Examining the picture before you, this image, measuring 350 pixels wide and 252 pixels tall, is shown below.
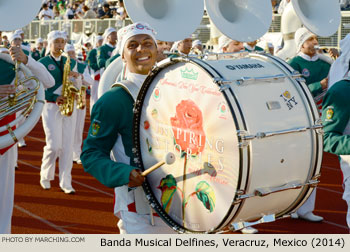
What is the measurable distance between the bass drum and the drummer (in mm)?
117

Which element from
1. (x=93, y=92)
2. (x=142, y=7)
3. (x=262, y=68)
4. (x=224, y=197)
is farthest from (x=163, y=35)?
(x=93, y=92)

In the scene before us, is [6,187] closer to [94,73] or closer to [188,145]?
[188,145]

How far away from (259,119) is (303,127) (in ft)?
0.89

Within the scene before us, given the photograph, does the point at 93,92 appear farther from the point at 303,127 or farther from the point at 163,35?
the point at 303,127

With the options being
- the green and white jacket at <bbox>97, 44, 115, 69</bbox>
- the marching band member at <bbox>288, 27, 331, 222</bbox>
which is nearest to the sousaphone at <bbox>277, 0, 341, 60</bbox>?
the marching band member at <bbox>288, 27, 331, 222</bbox>

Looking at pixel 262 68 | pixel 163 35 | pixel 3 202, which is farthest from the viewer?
pixel 163 35

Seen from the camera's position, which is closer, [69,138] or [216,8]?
[216,8]

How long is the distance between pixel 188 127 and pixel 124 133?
467 millimetres

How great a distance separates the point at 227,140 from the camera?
252cm

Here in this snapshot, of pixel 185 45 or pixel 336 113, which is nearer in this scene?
pixel 336 113

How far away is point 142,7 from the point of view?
5012mm

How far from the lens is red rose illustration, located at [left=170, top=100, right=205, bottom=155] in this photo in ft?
8.64

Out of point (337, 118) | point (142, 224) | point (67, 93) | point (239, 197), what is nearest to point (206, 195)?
point (239, 197)

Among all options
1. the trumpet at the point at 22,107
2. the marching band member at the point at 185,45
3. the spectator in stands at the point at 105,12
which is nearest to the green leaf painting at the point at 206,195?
the trumpet at the point at 22,107
